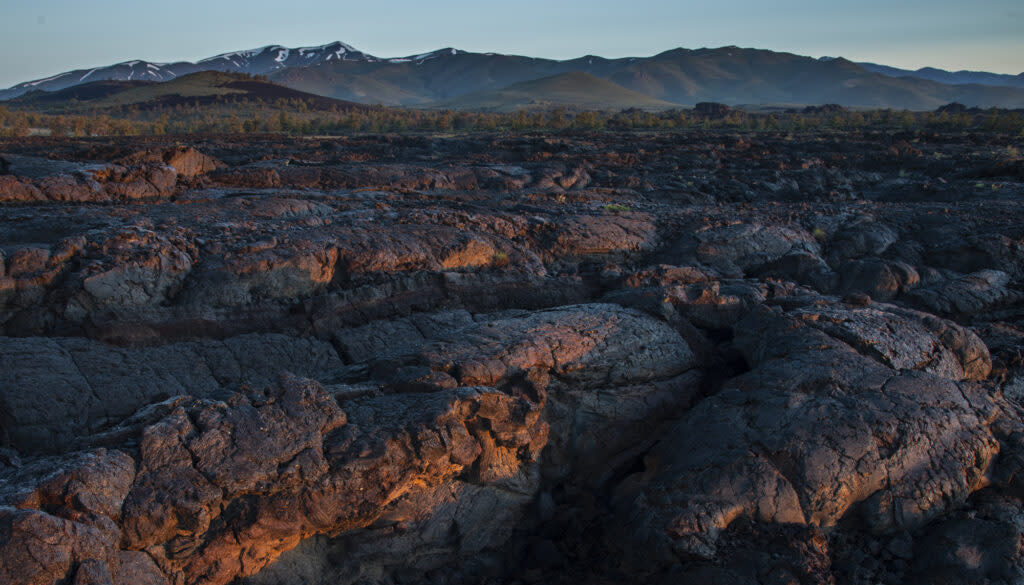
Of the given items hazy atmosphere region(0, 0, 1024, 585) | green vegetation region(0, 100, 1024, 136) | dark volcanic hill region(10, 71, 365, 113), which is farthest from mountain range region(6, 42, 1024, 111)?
hazy atmosphere region(0, 0, 1024, 585)

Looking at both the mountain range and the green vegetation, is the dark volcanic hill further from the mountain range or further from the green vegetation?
the mountain range

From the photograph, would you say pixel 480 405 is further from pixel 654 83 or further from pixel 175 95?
pixel 654 83

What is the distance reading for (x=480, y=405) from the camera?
19.2 ft

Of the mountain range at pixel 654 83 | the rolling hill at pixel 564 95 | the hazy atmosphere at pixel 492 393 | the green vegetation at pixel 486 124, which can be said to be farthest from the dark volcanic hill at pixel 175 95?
the hazy atmosphere at pixel 492 393

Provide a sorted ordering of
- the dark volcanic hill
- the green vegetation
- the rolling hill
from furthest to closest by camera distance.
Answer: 1. the rolling hill
2. the dark volcanic hill
3. the green vegetation

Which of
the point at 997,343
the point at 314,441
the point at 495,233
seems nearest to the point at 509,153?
the point at 495,233

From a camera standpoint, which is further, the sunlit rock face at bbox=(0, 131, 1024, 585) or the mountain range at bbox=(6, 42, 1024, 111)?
the mountain range at bbox=(6, 42, 1024, 111)

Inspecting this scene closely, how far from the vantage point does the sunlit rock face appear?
193 inches

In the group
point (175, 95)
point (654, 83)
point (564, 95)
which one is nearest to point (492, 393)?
point (175, 95)

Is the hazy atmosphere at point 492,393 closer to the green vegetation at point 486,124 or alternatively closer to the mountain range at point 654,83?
the green vegetation at point 486,124

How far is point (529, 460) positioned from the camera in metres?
6.32

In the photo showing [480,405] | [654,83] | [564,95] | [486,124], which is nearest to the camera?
[480,405]

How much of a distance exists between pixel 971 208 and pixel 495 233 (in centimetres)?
1017

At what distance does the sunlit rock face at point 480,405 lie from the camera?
193 inches
